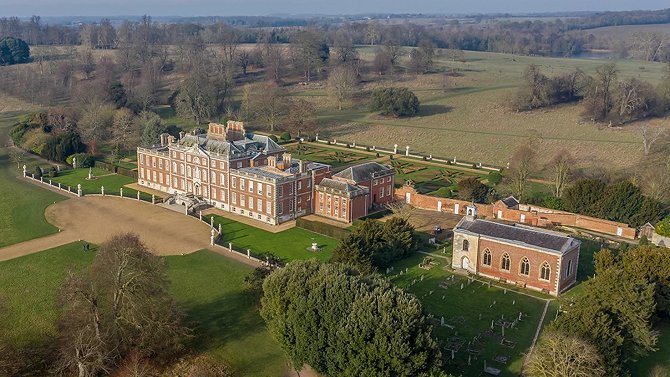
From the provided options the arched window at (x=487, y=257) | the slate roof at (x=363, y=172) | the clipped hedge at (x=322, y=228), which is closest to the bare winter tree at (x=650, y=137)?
the slate roof at (x=363, y=172)

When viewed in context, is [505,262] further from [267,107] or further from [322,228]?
[267,107]

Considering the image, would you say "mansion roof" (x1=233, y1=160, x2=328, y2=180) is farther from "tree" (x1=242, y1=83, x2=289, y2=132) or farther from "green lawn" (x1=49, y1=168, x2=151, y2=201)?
"tree" (x1=242, y1=83, x2=289, y2=132)

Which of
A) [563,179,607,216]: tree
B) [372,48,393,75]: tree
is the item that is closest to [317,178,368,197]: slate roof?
[563,179,607,216]: tree

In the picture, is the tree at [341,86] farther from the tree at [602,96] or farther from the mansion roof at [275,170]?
the mansion roof at [275,170]

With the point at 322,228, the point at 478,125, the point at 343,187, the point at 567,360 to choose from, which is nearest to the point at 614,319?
the point at 567,360

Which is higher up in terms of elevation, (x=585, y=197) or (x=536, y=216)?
(x=585, y=197)

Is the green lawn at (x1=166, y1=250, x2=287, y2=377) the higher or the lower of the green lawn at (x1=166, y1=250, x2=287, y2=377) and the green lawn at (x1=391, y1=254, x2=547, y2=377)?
the lower
